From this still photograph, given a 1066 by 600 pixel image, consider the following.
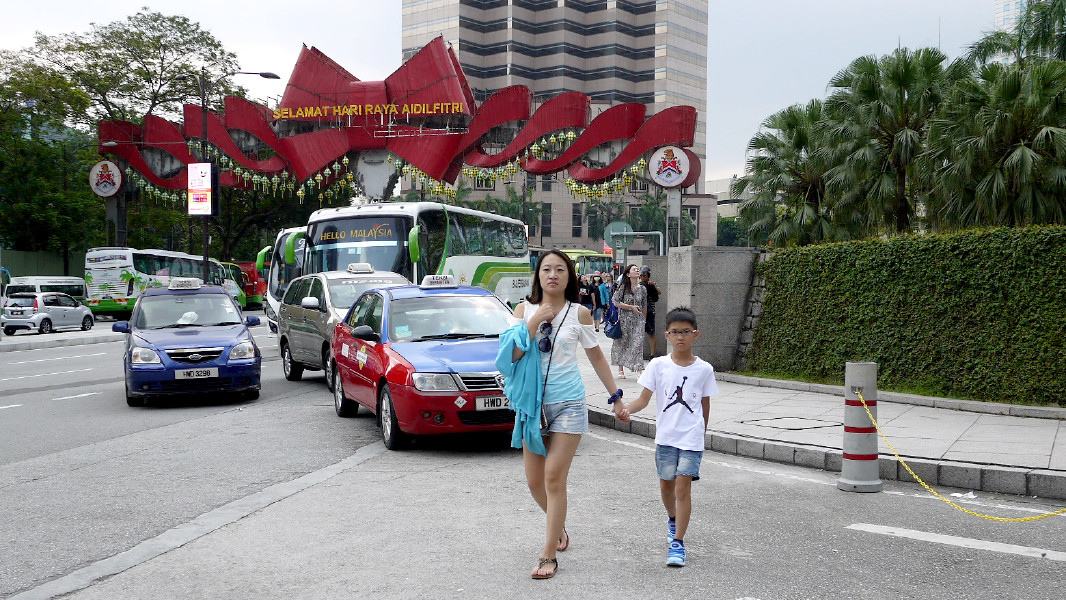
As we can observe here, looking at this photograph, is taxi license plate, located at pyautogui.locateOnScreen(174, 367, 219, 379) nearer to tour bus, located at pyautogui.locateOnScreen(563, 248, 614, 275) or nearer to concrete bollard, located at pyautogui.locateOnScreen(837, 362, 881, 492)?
concrete bollard, located at pyautogui.locateOnScreen(837, 362, 881, 492)

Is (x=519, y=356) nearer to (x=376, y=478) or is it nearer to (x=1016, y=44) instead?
(x=376, y=478)

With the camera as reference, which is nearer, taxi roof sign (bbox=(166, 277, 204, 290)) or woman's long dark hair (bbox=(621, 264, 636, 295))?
taxi roof sign (bbox=(166, 277, 204, 290))

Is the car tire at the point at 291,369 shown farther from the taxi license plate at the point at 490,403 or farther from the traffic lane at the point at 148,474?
the taxi license plate at the point at 490,403

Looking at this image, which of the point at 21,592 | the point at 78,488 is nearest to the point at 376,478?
the point at 78,488

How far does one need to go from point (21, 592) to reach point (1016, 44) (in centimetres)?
Answer: 3245

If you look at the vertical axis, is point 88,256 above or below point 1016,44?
below

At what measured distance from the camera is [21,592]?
4.57 meters

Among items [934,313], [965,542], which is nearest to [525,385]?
[965,542]

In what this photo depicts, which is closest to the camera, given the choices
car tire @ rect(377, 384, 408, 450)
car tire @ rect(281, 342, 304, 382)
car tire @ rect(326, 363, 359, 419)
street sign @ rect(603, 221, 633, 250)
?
car tire @ rect(377, 384, 408, 450)

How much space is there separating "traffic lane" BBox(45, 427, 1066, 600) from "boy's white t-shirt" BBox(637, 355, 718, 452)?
680mm

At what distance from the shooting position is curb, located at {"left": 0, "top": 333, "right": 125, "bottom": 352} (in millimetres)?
24438

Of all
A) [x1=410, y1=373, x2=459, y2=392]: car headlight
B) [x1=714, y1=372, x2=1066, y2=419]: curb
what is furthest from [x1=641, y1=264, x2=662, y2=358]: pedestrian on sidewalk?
[x1=410, y1=373, x2=459, y2=392]: car headlight

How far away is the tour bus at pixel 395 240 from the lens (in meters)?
20.5

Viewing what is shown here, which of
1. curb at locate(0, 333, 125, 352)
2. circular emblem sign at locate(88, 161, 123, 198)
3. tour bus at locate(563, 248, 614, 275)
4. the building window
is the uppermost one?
the building window
